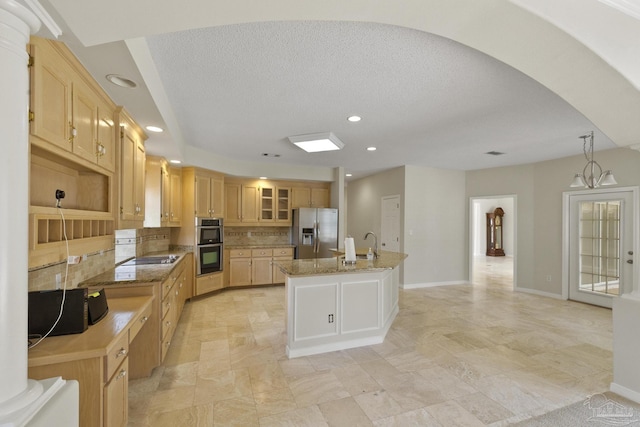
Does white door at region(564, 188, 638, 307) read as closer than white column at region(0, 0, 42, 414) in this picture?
No

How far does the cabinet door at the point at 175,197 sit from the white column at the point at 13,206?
12.5ft

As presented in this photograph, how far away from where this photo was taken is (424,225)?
6.15 meters

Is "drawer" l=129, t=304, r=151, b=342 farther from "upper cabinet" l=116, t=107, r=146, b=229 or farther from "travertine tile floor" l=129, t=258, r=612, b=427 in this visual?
"upper cabinet" l=116, t=107, r=146, b=229

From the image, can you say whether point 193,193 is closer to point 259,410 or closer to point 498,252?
point 259,410

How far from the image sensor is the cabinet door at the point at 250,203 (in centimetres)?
614

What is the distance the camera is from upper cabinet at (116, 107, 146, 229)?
8.38 ft

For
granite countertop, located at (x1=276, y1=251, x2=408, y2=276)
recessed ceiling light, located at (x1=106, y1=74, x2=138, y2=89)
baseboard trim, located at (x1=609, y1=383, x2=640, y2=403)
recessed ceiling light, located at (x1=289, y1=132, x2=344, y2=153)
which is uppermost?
Result: recessed ceiling light, located at (x1=289, y1=132, x2=344, y2=153)

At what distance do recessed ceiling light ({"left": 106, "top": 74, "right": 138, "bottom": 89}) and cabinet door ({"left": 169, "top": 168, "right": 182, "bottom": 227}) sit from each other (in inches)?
116

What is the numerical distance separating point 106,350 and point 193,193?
12.7 feet

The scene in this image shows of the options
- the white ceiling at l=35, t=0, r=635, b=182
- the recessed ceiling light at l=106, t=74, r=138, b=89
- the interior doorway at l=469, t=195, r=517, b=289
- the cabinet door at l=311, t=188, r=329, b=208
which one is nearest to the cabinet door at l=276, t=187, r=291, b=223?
the cabinet door at l=311, t=188, r=329, b=208

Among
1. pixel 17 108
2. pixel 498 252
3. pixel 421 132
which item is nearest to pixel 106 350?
pixel 17 108

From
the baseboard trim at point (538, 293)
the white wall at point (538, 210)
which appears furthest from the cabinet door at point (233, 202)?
the baseboard trim at point (538, 293)

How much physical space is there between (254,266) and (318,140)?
3.22 metres

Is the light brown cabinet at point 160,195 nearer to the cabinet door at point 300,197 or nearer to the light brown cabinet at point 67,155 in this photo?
the light brown cabinet at point 67,155
